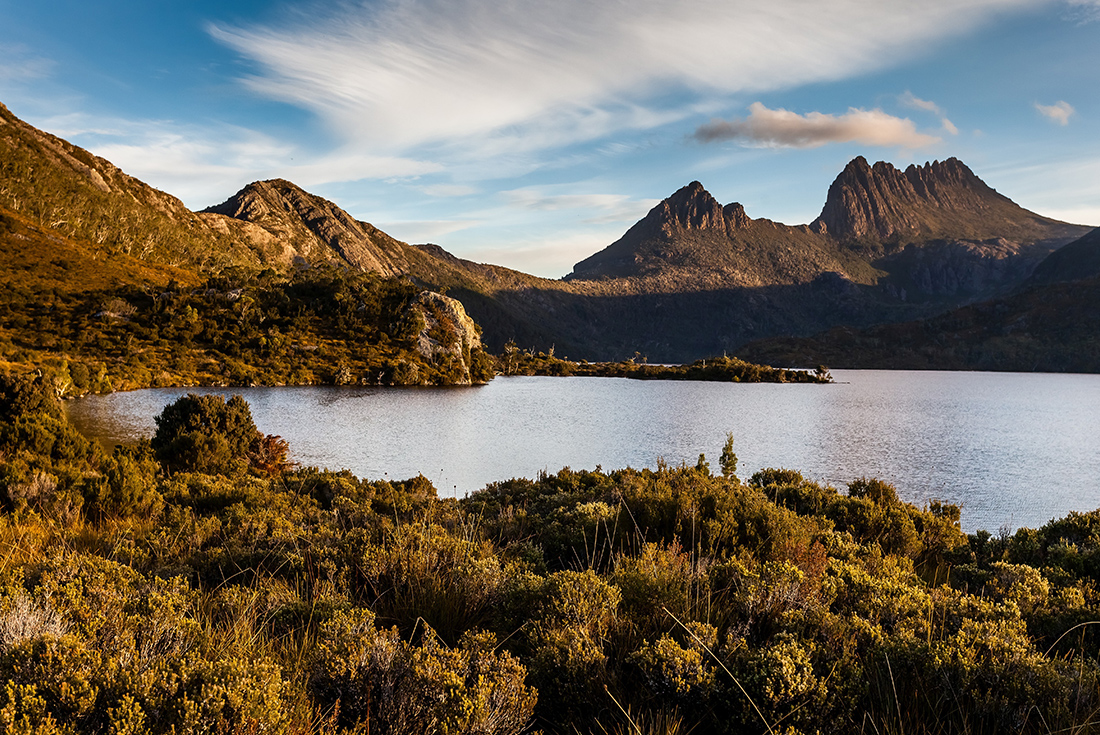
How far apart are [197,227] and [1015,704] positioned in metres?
214

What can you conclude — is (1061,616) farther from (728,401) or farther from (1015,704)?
(728,401)

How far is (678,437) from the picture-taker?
40031 mm

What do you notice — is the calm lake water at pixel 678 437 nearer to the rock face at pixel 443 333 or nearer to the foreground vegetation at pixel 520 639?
the foreground vegetation at pixel 520 639

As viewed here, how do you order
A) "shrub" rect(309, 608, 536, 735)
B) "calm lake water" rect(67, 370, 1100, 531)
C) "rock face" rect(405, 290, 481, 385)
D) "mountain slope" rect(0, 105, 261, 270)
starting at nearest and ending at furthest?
"shrub" rect(309, 608, 536, 735), "calm lake water" rect(67, 370, 1100, 531), "rock face" rect(405, 290, 481, 385), "mountain slope" rect(0, 105, 261, 270)

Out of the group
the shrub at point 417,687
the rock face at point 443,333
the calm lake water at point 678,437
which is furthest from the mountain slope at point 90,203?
the shrub at point 417,687

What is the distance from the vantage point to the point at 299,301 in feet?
302

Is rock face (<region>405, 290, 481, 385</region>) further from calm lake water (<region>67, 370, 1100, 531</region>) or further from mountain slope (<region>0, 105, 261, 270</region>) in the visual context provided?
mountain slope (<region>0, 105, 261, 270</region>)

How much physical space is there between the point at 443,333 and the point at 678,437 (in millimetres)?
57667

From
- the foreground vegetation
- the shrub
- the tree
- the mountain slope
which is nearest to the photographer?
the foreground vegetation

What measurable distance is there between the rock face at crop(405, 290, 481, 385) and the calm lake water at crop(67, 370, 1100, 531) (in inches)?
834

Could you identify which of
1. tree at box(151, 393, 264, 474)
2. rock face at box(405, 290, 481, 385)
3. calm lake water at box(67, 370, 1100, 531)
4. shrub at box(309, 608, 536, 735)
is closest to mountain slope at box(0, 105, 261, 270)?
rock face at box(405, 290, 481, 385)

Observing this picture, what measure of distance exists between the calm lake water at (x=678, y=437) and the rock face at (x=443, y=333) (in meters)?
21.2

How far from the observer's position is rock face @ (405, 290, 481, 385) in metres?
87.0

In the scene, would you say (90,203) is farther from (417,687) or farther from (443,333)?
(417,687)
